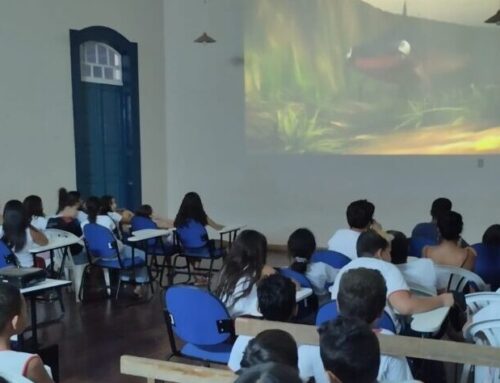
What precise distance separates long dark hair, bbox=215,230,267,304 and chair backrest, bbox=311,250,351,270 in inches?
27.3

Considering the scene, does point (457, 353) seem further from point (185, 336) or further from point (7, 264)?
point (7, 264)

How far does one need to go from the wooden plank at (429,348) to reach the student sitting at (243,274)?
0.88 m

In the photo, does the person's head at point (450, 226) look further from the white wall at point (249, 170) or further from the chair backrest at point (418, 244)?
the white wall at point (249, 170)

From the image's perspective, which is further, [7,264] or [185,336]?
[7,264]

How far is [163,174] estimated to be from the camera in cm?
880

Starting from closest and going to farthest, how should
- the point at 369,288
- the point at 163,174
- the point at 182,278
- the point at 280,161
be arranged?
the point at 369,288 < the point at 182,278 < the point at 280,161 < the point at 163,174

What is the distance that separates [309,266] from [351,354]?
7.07 feet

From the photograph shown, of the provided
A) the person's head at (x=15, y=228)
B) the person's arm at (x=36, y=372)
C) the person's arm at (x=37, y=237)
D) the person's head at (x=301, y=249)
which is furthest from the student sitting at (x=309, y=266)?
the person's head at (x=15, y=228)

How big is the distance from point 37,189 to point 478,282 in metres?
5.24

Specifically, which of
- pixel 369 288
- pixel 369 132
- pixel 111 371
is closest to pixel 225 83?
pixel 369 132

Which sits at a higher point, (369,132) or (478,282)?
(369,132)

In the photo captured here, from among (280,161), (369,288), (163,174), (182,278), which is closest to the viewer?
(369,288)

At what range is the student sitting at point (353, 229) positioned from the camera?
12.9ft

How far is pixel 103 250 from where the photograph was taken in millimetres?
5086
